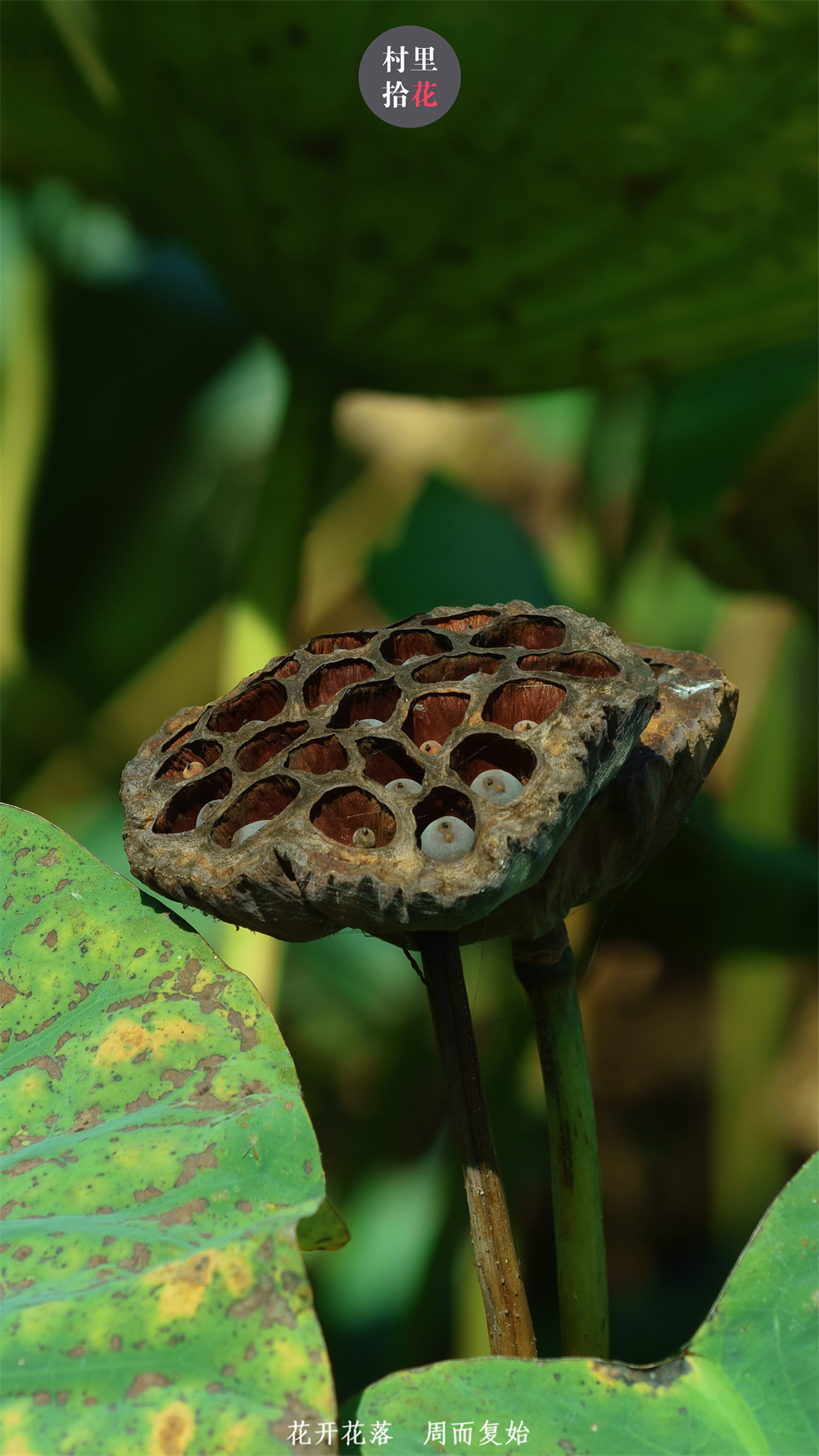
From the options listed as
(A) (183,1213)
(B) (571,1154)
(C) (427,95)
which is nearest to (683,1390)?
(B) (571,1154)

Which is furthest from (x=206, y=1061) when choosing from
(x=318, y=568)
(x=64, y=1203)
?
(x=318, y=568)

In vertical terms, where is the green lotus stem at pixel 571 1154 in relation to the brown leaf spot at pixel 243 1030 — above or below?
below

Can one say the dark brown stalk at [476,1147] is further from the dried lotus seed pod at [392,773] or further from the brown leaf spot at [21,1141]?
the brown leaf spot at [21,1141]

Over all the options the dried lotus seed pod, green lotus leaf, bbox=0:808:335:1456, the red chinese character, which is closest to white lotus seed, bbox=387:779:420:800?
the dried lotus seed pod

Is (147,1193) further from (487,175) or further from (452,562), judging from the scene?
(452,562)

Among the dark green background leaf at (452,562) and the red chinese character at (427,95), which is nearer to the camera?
the red chinese character at (427,95)

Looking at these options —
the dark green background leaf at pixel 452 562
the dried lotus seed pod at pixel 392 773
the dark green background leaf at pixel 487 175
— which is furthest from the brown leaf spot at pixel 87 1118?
the dark green background leaf at pixel 452 562
